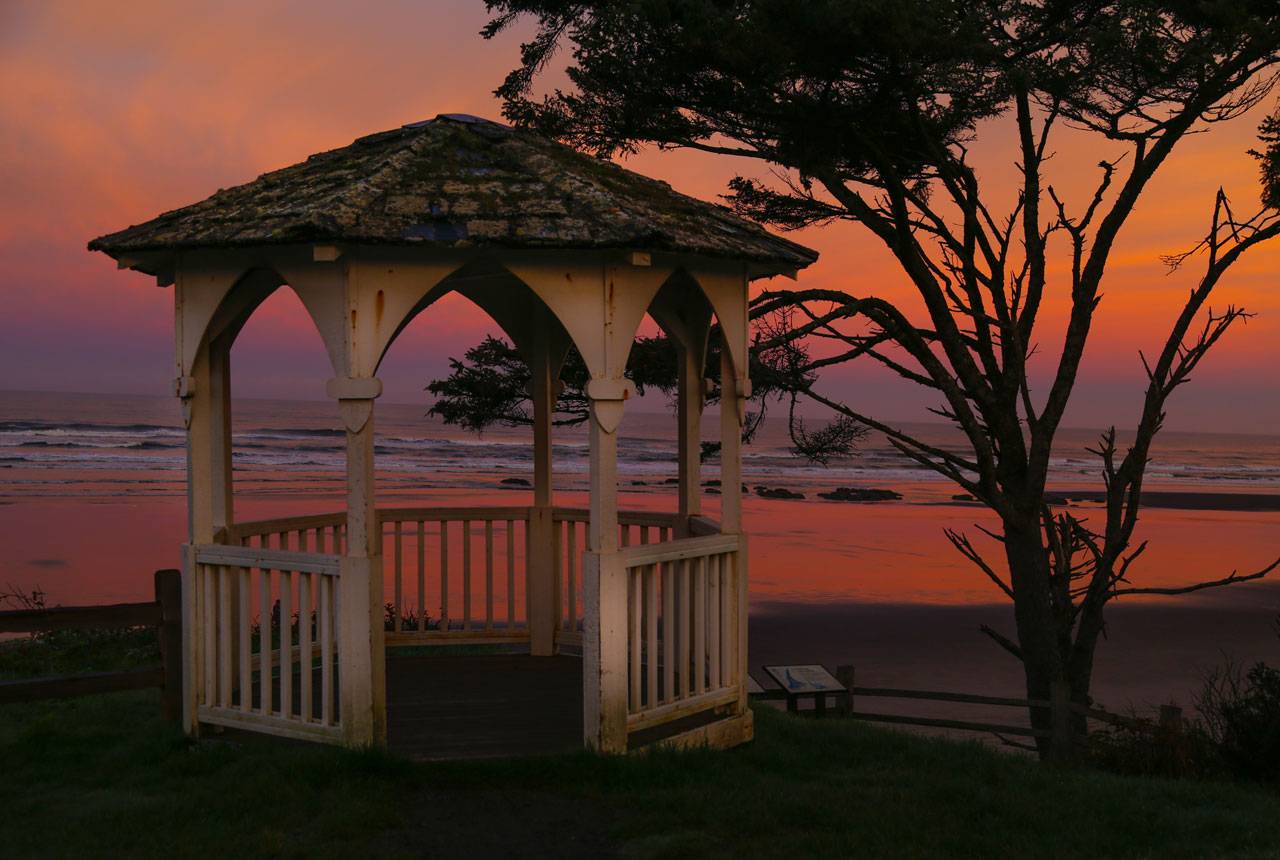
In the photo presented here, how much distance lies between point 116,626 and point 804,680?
6.54 meters

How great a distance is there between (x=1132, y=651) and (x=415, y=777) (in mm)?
15170

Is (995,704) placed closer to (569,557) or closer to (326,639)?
(569,557)

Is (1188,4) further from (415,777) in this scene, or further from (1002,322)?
(415,777)

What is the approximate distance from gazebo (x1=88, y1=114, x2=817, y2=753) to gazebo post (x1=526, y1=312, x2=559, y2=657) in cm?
133

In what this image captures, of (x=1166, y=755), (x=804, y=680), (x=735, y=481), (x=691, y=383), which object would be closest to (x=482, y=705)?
(x=735, y=481)

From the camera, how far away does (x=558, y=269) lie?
22.9 feet

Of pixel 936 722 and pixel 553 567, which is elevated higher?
pixel 553 567

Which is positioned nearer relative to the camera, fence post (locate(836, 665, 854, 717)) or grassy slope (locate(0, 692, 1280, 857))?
grassy slope (locate(0, 692, 1280, 857))

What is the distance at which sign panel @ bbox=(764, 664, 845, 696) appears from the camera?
1146 centimetres

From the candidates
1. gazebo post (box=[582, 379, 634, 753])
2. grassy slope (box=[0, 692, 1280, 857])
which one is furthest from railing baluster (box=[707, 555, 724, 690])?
gazebo post (box=[582, 379, 634, 753])

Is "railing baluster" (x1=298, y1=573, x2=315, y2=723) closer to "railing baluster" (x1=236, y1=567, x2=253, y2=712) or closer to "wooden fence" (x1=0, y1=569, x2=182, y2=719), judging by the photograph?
"railing baluster" (x1=236, y1=567, x2=253, y2=712)

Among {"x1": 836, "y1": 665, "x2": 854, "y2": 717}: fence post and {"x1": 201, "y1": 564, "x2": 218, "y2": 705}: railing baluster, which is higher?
{"x1": 201, "y1": 564, "x2": 218, "y2": 705}: railing baluster

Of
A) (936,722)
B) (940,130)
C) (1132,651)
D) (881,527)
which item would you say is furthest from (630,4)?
(881,527)

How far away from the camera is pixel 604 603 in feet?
23.1
